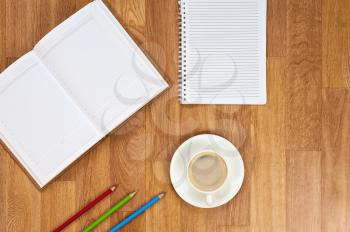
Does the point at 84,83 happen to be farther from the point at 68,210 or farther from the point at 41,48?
the point at 68,210

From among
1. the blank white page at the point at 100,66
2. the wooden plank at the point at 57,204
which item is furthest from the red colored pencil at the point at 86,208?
the blank white page at the point at 100,66

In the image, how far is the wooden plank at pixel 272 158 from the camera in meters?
0.84

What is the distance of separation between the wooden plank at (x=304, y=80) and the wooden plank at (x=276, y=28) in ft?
0.04

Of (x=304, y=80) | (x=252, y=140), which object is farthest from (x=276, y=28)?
(x=252, y=140)

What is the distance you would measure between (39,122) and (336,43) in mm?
608


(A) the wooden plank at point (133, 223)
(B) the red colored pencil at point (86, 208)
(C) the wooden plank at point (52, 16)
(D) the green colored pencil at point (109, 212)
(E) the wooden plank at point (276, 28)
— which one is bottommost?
(A) the wooden plank at point (133, 223)

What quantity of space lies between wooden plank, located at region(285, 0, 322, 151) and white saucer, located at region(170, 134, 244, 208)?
0.12 m

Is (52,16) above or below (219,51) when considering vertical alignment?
above

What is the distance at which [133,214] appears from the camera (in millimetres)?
830

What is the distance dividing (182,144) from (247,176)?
0.15 meters

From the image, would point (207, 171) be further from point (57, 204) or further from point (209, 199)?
point (57, 204)

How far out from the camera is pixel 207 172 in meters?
0.80

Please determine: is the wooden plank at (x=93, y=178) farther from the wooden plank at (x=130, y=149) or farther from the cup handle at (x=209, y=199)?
the cup handle at (x=209, y=199)

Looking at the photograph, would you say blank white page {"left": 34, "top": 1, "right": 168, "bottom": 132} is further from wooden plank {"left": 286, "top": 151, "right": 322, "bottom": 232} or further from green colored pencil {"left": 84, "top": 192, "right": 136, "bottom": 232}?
wooden plank {"left": 286, "top": 151, "right": 322, "bottom": 232}
